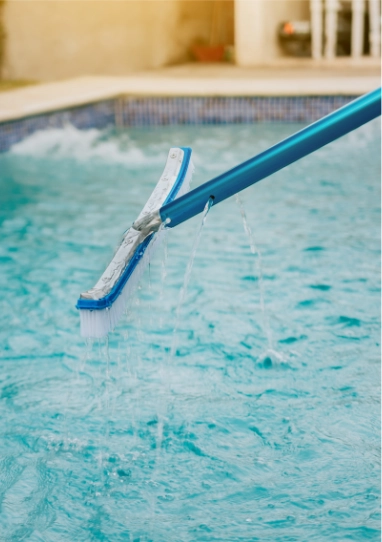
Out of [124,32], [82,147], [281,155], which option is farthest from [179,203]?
[124,32]

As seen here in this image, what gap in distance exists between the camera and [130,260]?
2.08 meters

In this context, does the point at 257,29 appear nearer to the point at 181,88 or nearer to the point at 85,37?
the point at 85,37

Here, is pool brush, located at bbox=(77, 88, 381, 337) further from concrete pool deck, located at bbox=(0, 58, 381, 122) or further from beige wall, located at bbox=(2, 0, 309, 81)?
beige wall, located at bbox=(2, 0, 309, 81)

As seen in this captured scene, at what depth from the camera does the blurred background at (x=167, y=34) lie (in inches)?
389

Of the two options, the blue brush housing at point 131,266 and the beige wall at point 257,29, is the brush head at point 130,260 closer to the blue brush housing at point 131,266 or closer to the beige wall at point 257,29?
the blue brush housing at point 131,266

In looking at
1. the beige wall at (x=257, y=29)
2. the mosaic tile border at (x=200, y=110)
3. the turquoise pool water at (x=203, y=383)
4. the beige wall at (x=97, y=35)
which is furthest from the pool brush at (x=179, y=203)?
the beige wall at (x=257, y=29)

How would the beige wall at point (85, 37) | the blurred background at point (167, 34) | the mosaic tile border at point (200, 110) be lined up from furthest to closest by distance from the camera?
the blurred background at point (167, 34)
the beige wall at point (85, 37)
the mosaic tile border at point (200, 110)

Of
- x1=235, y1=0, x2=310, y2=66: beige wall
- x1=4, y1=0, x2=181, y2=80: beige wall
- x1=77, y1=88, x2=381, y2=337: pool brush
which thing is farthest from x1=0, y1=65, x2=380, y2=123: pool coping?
x1=77, y1=88, x2=381, y2=337: pool brush

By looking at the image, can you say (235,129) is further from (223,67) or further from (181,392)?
(181,392)

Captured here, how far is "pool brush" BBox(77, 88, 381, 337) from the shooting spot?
6.25 ft

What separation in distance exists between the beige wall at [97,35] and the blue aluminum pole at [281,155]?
8.21 meters

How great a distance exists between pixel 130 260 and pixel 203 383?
1.08 m

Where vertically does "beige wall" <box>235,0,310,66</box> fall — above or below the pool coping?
above

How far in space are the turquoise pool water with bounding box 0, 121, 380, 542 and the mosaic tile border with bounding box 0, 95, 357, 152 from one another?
306cm
